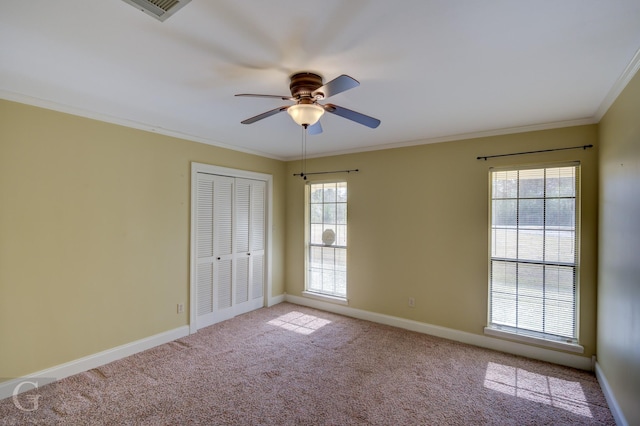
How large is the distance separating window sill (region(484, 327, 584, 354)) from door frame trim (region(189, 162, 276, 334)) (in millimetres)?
3195

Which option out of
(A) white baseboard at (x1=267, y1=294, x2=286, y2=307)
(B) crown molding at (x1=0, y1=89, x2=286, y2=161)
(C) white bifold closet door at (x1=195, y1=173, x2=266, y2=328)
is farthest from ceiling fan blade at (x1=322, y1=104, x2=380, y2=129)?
(A) white baseboard at (x1=267, y1=294, x2=286, y2=307)


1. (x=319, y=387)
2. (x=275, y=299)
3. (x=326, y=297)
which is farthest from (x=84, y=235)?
(x=326, y=297)

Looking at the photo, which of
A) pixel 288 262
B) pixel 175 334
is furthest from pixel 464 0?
pixel 288 262

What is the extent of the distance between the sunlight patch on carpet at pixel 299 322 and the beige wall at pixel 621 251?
115 inches

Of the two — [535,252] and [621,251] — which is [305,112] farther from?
[535,252]

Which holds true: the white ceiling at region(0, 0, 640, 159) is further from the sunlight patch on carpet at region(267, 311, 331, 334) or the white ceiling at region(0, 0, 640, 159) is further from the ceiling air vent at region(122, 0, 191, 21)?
the sunlight patch on carpet at region(267, 311, 331, 334)

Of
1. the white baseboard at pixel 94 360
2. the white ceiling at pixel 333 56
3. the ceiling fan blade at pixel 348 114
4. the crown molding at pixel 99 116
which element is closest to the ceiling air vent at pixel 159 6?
the white ceiling at pixel 333 56

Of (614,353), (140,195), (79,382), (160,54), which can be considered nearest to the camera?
(160,54)

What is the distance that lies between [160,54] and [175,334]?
10.4 feet

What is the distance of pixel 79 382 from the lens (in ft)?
9.00

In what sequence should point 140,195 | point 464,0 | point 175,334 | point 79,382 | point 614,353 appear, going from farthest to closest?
point 175,334 < point 140,195 < point 79,382 < point 614,353 < point 464,0

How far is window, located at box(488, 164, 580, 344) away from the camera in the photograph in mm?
3160

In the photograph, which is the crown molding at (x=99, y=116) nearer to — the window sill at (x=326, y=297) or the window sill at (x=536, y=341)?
the window sill at (x=326, y=297)

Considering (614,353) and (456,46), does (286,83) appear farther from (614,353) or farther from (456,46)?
(614,353)
